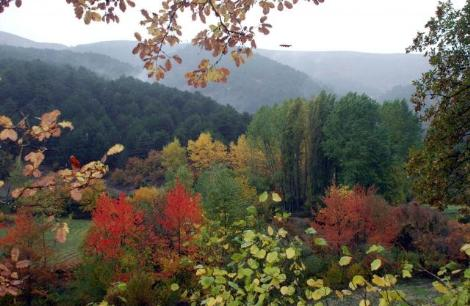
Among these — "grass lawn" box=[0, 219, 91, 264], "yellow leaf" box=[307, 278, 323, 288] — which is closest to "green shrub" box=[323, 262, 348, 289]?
"grass lawn" box=[0, 219, 91, 264]

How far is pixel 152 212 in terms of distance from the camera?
26062 mm

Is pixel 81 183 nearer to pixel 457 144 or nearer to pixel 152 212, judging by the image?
pixel 457 144

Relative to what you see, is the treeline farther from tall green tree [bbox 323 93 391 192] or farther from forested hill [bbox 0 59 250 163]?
forested hill [bbox 0 59 250 163]

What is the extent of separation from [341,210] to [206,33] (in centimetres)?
2100

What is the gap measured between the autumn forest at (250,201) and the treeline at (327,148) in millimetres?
175

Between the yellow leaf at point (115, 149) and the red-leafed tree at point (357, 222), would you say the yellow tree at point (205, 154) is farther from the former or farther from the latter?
the yellow leaf at point (115, 149)

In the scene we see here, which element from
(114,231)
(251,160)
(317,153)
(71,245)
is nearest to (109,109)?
(251,160)

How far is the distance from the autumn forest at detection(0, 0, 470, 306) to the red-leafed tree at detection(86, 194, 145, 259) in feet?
0.30

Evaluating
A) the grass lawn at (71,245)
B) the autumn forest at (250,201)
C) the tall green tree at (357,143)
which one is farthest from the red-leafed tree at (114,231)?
the tall green tree at (357,143)

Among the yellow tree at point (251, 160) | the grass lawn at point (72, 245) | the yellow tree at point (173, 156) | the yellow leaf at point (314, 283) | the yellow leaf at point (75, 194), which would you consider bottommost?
the grass lawn at point (72, 245)

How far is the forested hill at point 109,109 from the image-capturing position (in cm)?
7281

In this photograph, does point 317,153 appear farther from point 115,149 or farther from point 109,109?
point 109,109

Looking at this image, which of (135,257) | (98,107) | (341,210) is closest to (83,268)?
(135,257)

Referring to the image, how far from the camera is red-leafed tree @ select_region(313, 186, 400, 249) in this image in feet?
72.7
